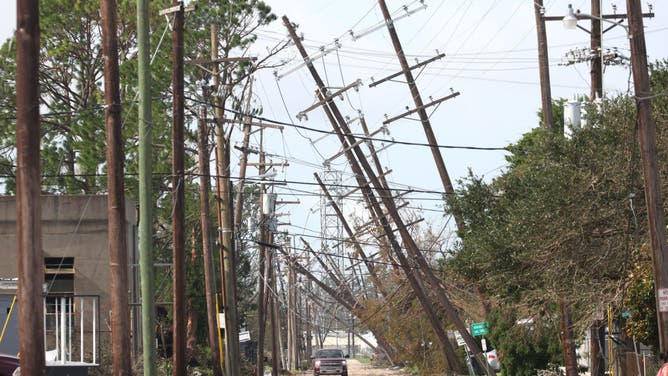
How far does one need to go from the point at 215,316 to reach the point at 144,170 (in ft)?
46.5

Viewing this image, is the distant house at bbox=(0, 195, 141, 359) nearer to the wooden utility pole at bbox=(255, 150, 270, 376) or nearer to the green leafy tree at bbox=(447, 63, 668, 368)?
the wooden utility pole at bbox=(255, 150, 270, 376)

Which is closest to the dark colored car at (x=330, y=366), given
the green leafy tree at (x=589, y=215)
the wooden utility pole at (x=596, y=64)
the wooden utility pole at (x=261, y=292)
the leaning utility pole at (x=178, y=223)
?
the wooden utility pole at (x=261, y=292)

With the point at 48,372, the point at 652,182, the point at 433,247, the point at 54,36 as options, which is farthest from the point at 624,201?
the point at 433,247

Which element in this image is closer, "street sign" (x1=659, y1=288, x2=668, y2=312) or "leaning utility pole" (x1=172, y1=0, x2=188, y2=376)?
"street sign" (x1=659, y1=288, x2=668, y2=312)

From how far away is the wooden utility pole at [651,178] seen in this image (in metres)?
18.7

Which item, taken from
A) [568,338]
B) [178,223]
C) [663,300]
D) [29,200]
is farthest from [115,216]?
[568,338]

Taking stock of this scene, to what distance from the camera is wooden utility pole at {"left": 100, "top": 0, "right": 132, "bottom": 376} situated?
17.3 meters

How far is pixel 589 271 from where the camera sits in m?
23.1

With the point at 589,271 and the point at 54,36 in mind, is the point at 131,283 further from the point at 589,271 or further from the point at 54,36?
the point at 589,271

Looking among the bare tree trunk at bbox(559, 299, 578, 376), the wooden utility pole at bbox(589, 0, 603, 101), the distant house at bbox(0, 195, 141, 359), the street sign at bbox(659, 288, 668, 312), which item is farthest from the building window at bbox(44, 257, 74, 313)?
the street sign at bbox(659, 288, 668, 312)

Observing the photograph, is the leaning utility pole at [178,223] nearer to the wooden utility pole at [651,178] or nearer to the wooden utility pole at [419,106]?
the wooden utility pole at [651,178]

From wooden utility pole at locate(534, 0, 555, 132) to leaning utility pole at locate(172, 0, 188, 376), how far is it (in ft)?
31.5

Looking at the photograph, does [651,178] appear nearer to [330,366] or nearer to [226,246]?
[226,246]

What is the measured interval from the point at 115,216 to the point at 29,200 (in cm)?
496
